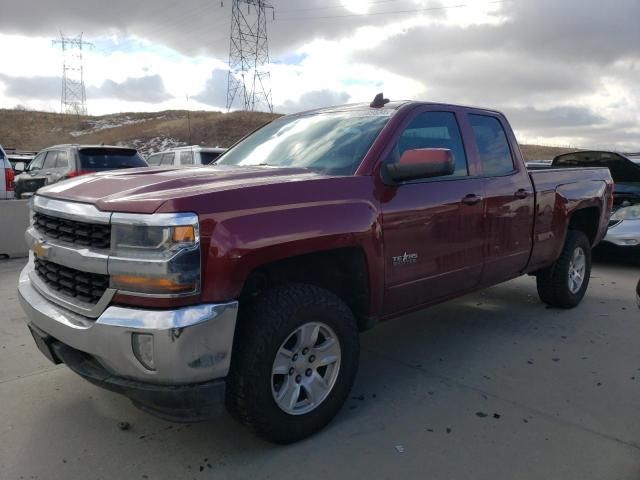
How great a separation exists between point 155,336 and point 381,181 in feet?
5.42

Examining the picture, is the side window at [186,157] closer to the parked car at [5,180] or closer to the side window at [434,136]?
the parked car at [5,180]

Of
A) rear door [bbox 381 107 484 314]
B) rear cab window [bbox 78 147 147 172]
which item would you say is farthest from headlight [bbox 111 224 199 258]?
rear cab window [bbox 78 147 147 172]

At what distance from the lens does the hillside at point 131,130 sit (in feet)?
161

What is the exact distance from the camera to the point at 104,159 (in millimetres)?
10727

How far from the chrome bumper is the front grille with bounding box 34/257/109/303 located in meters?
0.14

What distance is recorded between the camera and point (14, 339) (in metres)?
4.59

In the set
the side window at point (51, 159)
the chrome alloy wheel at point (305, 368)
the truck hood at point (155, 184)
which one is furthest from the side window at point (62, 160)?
the chrome alloy wheel at point (305, 368)

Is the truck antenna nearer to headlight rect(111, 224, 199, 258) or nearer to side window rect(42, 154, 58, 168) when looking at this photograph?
headlight rect(111, 224, 199, 258)

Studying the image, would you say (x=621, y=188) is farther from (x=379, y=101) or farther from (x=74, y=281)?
(x=74, y=281)

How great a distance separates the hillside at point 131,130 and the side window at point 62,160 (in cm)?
3370

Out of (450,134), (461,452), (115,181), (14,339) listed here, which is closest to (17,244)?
(14,339)

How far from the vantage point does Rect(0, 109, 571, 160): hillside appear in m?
49.1

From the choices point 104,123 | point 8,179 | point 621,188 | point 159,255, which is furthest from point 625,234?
point 104,123

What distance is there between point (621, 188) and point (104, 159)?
30.1 feet
